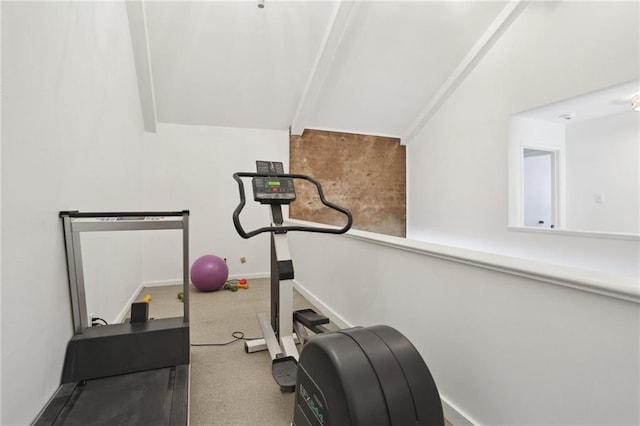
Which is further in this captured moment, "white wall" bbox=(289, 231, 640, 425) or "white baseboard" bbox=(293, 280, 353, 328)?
"white baseboard" bbox=(293, 280, 353, 328)

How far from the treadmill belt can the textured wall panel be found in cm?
404

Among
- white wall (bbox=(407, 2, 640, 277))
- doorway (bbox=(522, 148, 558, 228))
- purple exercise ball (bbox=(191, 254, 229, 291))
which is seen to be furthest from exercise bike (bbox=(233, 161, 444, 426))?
doorway (bbox=(522, 148, 558, 228))

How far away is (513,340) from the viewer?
133 cm

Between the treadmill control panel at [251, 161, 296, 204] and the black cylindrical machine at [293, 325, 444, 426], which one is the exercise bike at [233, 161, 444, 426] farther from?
the treadmill control panel at [251, 161, 296, 204]

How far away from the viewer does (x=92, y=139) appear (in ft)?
7.77

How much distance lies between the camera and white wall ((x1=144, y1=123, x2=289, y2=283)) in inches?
193

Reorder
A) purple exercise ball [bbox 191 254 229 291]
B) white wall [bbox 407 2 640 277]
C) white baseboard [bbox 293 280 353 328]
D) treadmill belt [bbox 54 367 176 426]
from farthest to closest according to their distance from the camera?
1. purple exercise ball [bbox 191 254 229 291]
2. white wall [bbox 407 2 640 277]
3. white baseboard [bbox 293 280 353 328]
4. treadmill belt [bbox 54 367 176 426]

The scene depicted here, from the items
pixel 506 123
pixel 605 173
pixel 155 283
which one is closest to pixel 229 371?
pixel 155 283

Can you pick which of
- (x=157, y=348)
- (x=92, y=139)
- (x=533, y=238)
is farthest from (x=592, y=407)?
(x=533, y=238)

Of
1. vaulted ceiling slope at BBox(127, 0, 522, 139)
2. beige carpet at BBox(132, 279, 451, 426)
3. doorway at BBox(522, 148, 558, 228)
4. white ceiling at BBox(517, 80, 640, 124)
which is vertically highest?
vaulted ceiling slope at BBox(127, 0, 522, 139)

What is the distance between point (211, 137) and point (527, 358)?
502 cm

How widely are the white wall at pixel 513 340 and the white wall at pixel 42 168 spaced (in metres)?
1.94

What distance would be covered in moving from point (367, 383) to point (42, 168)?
1.80 m

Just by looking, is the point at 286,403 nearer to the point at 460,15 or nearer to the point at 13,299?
the point at 13,299
